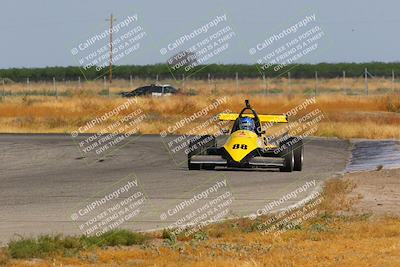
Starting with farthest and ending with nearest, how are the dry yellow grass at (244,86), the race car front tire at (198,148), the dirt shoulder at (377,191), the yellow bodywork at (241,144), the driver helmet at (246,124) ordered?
the dry yellow grass at (244,86) < the race car front tire at (198,148) < the driver helmet at (246,124) < the yellow bodywork at (241,144) < the dirt shoulder at (377,191)

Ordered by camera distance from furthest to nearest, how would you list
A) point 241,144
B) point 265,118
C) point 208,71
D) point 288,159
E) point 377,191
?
point 208,71
point 265,118
point 288,159
point 241,144
point 377,191

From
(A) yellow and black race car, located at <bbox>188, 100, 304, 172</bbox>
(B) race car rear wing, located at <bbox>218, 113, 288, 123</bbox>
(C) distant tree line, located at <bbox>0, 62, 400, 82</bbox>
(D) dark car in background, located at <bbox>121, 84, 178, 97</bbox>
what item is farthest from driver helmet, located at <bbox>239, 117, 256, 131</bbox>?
(C) distant tree line, located at <bbox>0, 62, 400, 82</bbox>

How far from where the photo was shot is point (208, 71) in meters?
125

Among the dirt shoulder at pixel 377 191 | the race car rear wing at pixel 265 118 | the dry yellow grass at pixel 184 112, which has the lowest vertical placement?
the dry yellow grass at pixel 184 112

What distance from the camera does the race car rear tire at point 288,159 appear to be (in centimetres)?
2639

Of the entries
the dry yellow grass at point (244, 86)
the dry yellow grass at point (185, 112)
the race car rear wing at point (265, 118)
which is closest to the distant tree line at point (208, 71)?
the dry yellow grass at point (244, 86)

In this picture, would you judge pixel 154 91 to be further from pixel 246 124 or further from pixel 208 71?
pixel 246 124

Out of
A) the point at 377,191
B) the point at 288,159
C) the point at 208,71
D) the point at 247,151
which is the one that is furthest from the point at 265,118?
the point at 208,71

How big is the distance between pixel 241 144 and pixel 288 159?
1.33 meters

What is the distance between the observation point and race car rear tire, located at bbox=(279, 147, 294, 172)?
1039 inches

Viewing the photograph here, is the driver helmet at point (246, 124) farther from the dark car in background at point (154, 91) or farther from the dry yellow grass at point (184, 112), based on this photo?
the dark car in background at point (154, 91)

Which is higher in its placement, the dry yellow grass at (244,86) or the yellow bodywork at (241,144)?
the yellow bodywork at (241,144)

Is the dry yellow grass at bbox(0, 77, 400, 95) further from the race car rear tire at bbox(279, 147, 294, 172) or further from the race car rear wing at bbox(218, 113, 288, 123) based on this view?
the race car rear tire at bbox(279, 147, 294, 172)

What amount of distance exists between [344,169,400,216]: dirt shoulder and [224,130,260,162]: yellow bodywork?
97.3 inches
